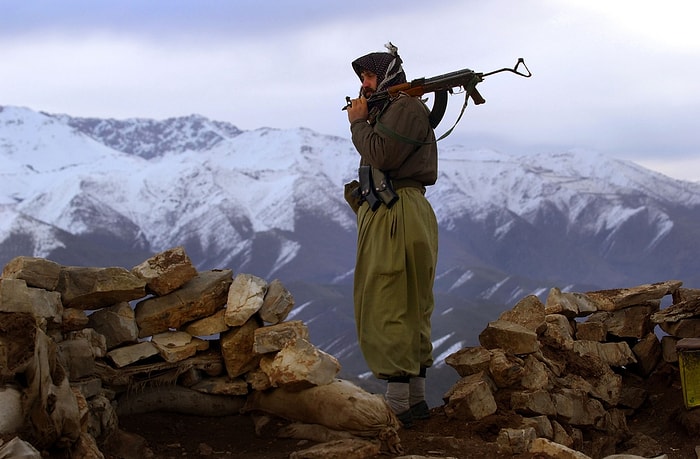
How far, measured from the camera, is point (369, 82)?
5.84 meters

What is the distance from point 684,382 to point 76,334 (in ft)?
13.3

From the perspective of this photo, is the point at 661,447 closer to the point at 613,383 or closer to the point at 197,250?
the point at 613,383

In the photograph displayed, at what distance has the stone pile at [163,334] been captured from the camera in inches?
213

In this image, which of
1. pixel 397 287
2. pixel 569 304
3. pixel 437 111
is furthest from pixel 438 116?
pixel 569 304

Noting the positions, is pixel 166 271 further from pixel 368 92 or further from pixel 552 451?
pixel 552 451

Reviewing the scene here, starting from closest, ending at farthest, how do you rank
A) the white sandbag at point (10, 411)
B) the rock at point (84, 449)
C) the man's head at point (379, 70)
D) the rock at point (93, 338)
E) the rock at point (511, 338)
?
the white sandbag at point (10, 411), the rock at point (84, 449), the rock at point (93, 338), the man's head at point (379, 70), the rock at point (511, 338)

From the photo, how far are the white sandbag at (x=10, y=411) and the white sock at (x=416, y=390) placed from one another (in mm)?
2482

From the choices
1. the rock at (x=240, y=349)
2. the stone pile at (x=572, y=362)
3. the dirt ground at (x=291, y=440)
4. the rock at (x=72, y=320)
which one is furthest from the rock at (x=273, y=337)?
the stone pile at (x=572, y=362)

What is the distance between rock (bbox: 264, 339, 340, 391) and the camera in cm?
571

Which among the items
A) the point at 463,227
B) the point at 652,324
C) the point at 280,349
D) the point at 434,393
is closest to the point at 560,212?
the point at 463,227

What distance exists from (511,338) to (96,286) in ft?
9.47

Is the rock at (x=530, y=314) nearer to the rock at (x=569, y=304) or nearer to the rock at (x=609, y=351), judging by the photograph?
the rock at (x=569, y=304)

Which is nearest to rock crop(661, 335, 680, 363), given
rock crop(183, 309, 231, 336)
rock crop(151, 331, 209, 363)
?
rock crop(183, 309, 231, 336)

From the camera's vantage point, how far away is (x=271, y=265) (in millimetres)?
23078
